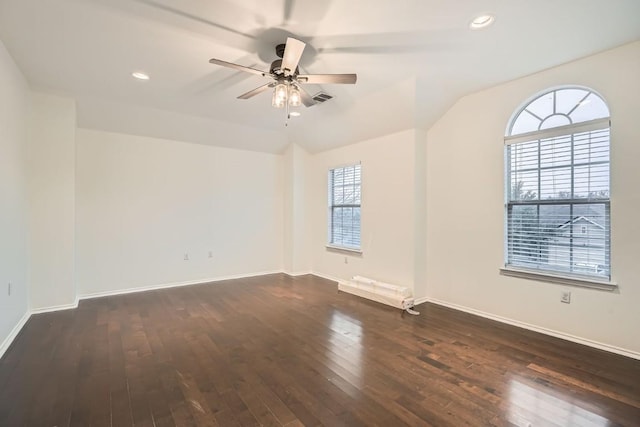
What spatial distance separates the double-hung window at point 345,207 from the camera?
17.2 feet

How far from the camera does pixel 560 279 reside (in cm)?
303

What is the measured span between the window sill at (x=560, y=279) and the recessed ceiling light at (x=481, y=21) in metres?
2.53

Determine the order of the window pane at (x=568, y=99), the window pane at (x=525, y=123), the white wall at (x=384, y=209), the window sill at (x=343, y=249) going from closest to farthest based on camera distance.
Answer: the window pane at (x=568, y=99) < the window pane at (x=525, y=123) < the white wall at (x=384, y=209) < the window sill at (x=343, y=249)

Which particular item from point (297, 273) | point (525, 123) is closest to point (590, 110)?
point (525, 123)

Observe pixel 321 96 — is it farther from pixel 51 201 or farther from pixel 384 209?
pixel 51 201

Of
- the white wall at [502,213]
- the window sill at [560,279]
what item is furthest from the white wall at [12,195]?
the window sill at [560,279]

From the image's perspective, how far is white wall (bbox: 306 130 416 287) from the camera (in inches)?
165

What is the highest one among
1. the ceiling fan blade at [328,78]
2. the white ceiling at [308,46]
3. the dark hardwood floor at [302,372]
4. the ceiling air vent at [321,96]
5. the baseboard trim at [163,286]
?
the white ceiling at [308,46]

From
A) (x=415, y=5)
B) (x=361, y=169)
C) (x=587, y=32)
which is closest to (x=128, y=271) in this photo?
(x=361, y=169)

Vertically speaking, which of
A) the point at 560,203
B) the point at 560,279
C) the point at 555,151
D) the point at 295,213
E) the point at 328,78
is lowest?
the point at 560,279

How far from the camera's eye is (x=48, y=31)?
2.46 metres

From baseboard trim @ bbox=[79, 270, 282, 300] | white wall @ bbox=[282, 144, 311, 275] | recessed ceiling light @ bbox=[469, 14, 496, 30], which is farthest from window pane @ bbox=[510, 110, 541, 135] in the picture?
baseboard trim @ bbox=[79, 270, 282, 300]

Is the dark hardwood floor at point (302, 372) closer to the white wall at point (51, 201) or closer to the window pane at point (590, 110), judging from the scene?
the white wall at point (51, 201)

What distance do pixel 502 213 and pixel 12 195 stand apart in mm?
5349
